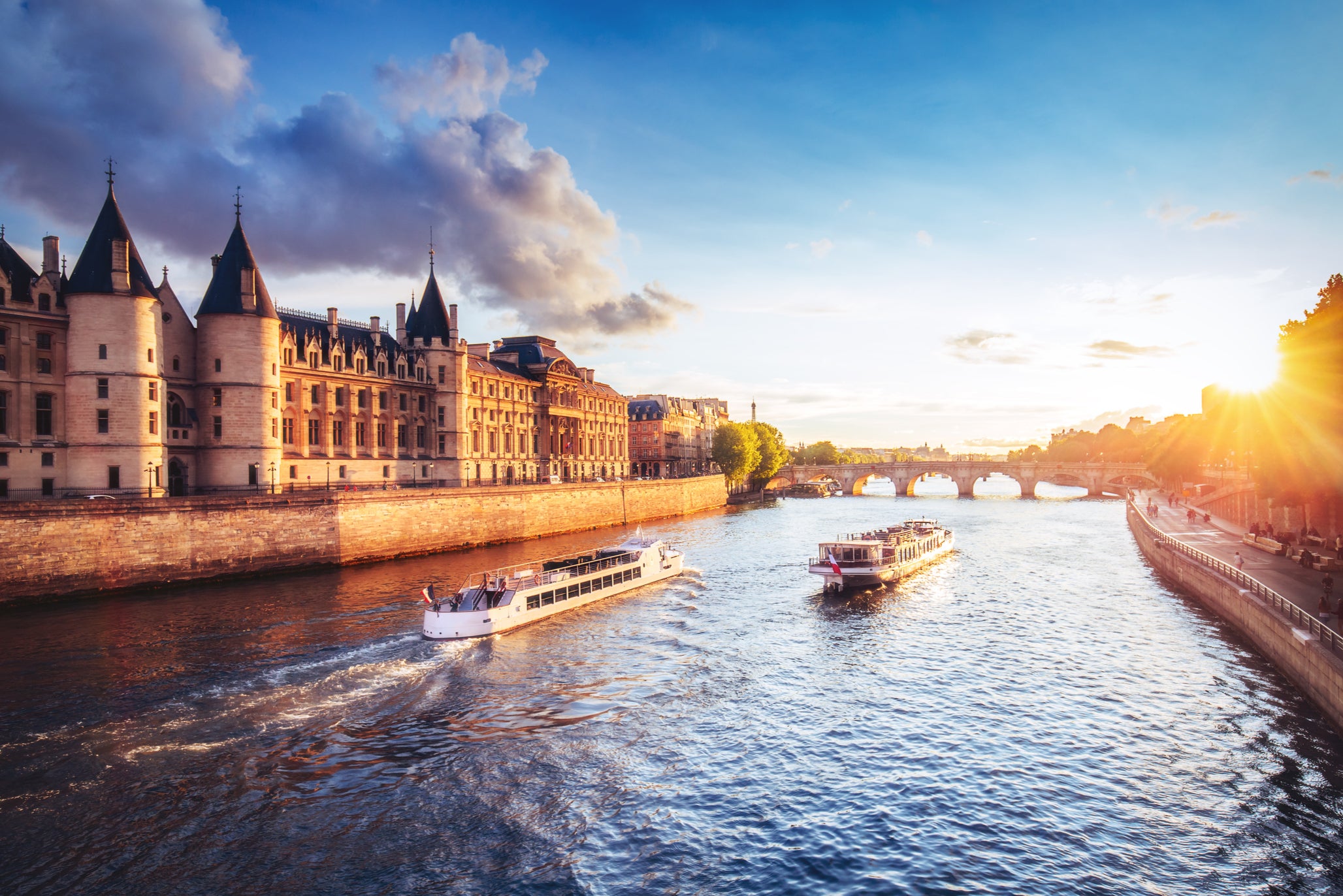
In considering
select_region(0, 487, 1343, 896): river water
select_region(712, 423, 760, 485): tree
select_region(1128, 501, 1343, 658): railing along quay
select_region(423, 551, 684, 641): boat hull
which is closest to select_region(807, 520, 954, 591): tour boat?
select_region(0, 487, 1343, 896): river water

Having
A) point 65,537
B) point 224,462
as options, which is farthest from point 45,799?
point 224,462

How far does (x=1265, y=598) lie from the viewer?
99.2 ft

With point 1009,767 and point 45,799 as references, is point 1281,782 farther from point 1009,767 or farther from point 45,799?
point 45,799

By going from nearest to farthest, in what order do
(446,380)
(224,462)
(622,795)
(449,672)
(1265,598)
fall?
(622,795)
(449,672)
(1265,598)
(224,462)
(446,380)

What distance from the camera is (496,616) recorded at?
34344 millimetres

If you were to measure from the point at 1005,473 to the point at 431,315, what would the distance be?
379 ft

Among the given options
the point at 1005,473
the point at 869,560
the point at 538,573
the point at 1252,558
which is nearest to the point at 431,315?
the point at 538,573

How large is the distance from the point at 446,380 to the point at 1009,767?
212ft

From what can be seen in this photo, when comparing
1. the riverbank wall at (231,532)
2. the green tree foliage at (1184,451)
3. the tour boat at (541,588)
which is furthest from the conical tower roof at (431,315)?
the green tree foliage at (1184,451)

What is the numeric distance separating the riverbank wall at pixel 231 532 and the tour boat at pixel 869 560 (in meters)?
29.1

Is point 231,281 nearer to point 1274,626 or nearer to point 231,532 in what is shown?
point 231,532

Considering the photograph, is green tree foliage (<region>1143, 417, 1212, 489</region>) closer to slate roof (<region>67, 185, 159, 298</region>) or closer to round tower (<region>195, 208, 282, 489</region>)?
round tower (<region>195, 208, 282, 489</region>)

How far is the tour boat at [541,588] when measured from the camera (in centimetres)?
3291

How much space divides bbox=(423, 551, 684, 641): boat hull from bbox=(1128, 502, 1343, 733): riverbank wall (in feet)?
96.4
